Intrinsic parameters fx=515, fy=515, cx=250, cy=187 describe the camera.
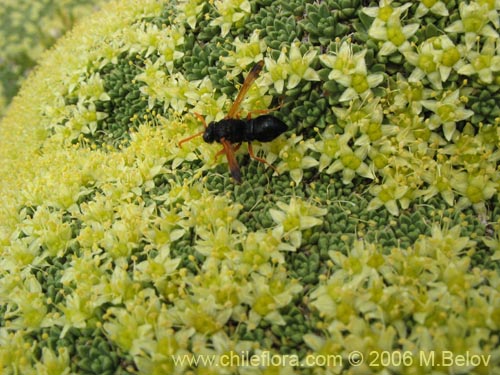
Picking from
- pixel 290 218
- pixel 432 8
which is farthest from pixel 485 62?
pixel 290 218

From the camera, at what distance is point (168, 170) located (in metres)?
2.96

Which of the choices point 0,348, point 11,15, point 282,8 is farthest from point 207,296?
point 11,15

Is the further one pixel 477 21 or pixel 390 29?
pixel 390 29

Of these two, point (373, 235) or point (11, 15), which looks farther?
point (11, 15)

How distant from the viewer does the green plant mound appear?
2.19 m

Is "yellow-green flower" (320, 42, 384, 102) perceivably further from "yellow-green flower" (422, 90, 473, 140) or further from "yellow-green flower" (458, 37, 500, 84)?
"yellow-green flower" (458, 37, 500, 84)

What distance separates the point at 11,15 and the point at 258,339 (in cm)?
829

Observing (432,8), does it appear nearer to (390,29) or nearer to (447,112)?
(390,29)

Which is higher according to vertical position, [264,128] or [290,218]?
[264,128]

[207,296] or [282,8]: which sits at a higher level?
[282,8]

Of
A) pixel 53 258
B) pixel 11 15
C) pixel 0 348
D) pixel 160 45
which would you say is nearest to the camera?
pixel 0 348

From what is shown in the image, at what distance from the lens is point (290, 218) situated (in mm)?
2557

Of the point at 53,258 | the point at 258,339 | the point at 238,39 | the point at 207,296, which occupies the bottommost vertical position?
the point at 258,339

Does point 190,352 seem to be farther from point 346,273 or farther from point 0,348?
point 0,348
